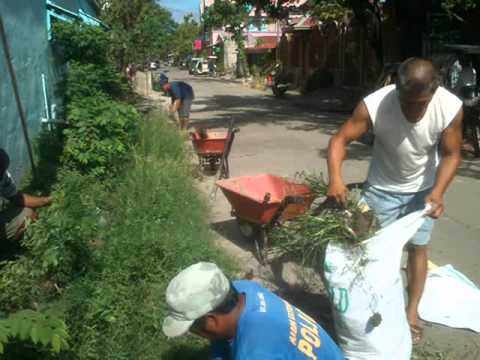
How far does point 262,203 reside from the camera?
516 cm

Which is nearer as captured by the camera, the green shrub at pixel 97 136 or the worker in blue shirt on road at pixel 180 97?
the green shrub at pixel 97 136

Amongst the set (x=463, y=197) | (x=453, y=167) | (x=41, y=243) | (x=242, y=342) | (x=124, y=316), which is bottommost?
(x=463, y=197)

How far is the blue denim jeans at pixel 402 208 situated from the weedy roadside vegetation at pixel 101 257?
1.47m

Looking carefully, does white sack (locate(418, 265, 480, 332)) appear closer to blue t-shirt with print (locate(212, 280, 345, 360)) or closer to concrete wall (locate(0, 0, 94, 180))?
blue t-shirt with print (locate(212, 280, 345, 360))

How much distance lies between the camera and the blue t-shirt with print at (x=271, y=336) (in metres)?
2.15

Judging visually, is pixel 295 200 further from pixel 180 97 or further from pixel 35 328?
pixel 180 97

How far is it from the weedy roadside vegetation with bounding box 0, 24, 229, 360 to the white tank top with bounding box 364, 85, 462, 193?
1.65 meters

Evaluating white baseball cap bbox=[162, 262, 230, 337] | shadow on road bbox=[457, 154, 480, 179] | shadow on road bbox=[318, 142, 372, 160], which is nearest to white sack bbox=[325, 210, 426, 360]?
white baseball cap bbox=[162, 262, 230, 337]

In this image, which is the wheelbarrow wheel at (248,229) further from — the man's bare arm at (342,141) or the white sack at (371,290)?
the white sack at (371,290)

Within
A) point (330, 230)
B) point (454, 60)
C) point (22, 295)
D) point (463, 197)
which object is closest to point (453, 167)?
point (330, 230)

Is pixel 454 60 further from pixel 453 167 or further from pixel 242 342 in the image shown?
pixel 242 342

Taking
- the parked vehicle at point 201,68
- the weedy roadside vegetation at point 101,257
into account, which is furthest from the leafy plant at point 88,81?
the parked vehicle at point 201,68

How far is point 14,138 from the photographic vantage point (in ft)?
23.7

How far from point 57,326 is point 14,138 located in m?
5.25
